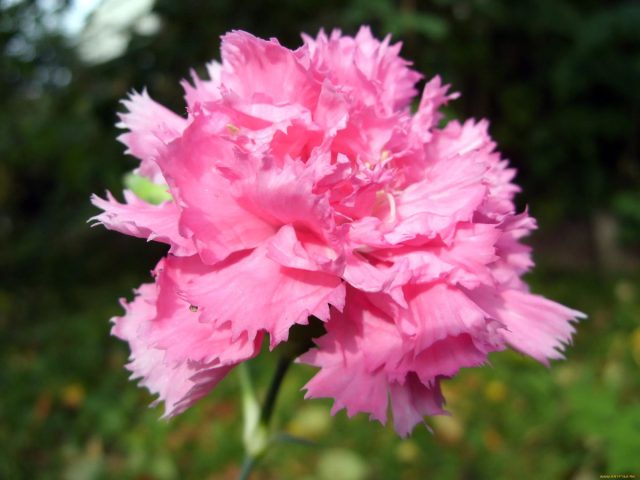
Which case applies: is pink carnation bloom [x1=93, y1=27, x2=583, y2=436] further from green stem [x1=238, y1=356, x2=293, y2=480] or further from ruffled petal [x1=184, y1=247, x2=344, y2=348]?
green stem [x1=238, y1=356, x2=293, y2=480]

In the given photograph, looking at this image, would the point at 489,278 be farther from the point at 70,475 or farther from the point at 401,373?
the point at 70,475

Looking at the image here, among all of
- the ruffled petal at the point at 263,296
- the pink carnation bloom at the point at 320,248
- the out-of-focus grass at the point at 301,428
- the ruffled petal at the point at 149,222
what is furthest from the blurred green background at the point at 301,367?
the ruffled petal at the point at 149,222

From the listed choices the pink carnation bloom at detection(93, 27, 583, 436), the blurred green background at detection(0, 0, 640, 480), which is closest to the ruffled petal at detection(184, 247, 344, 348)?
the pink carnation bloom at detection(93, 27, 583, 436)

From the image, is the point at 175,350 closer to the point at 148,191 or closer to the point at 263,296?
the point at 263,296

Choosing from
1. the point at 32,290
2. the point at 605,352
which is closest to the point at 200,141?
the point at 605,352

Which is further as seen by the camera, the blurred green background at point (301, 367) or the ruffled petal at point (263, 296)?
the blurred green background at point (301, 367)

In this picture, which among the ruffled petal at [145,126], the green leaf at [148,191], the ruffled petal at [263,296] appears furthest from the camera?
the green leaf at [148,191]

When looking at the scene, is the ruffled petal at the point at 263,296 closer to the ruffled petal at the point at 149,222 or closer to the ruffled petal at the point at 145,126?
the ruffled petal at the point at 149,222
